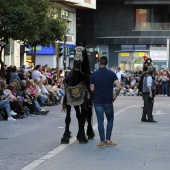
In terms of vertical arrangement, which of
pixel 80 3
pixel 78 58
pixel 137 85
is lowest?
pixel 137 85

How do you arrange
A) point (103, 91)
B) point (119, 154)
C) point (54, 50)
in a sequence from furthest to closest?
point (54, 50) < point (103, 91) < point (119, 154)

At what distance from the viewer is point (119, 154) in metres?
13.1

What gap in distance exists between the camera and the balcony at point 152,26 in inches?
2749

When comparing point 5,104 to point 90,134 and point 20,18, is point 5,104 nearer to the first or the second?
point 90,134

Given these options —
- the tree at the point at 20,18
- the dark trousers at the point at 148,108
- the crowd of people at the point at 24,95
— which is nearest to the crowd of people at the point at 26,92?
the crowd of people at the point at 24,95

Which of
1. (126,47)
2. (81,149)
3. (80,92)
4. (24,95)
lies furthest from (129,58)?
(81,149)

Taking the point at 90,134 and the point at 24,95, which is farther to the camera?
the point at 24,95

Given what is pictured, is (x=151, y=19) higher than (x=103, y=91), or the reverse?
(x=151, y=19)

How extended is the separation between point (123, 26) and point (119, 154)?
189ft

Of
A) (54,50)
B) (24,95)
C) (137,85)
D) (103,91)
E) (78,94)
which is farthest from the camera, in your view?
(54,50)

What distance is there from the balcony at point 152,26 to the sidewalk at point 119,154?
52249 millimetres

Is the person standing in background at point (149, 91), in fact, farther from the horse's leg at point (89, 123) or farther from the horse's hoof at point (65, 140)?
the horse's hoof at point (65, 140)

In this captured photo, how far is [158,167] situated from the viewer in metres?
11.4

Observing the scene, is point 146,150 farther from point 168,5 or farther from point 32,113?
point 168,5
